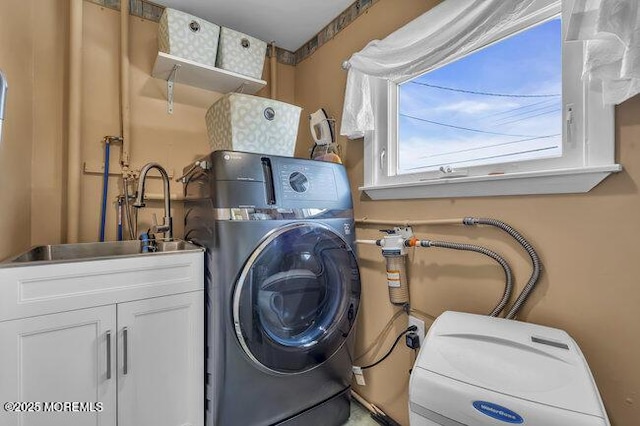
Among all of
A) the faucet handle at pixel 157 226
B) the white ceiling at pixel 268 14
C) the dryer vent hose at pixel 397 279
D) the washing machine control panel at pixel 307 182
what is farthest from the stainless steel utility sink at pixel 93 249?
the white ceiling at pixel 268 14

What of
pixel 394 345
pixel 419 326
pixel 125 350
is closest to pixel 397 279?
pixel 419 326

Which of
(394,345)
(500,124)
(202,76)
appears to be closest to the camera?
(500,124)

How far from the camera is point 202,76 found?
1745 millimetres

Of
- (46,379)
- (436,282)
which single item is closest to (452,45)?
(436,282)

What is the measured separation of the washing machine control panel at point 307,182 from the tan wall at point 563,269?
0.34 meters

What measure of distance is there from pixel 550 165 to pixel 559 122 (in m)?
0.17

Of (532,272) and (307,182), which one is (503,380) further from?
(307,182)

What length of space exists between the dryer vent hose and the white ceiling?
1544 mm

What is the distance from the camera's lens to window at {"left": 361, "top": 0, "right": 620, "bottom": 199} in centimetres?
90

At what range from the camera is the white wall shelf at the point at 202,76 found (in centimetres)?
159

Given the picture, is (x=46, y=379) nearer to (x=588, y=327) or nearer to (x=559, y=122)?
(x=588, y=327)

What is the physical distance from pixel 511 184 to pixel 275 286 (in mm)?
995

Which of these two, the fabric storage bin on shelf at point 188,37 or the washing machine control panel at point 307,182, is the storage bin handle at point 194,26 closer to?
the fabric storage bin on shelf at point 188,37

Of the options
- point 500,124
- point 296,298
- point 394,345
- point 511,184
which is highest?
point 500,124
